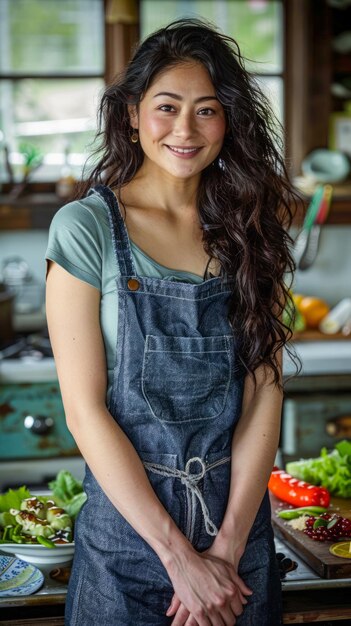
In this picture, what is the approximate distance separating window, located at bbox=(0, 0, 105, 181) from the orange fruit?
3.95 ft

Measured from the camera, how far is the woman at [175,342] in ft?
5.89

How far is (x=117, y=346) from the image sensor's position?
1838 millimetres

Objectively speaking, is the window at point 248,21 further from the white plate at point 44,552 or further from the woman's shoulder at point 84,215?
the white plate at point 44,552

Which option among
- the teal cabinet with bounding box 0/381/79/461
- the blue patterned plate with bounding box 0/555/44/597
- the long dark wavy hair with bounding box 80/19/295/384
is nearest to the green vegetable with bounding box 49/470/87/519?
the blue patterned plate with bounding box 0/555/44/597

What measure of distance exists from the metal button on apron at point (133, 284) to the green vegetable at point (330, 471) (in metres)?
0.90

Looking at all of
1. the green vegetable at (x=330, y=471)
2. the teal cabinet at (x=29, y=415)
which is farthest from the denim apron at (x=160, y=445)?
the teal cabinet at (x=29, y=415)

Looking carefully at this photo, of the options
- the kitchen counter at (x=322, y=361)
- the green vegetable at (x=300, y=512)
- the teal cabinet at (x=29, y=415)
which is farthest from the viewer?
the kitchen counter at (x=322, y=361)

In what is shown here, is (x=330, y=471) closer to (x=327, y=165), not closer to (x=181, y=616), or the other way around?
(x=181, y=616)

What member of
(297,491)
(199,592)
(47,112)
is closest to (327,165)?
(47,112)

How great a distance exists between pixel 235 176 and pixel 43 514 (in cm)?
88

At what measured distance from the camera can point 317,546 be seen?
2086 mm

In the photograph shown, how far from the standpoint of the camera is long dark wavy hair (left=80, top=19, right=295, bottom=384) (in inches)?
76.6

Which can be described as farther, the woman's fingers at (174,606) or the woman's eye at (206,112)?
the woman's eye at (206,112)

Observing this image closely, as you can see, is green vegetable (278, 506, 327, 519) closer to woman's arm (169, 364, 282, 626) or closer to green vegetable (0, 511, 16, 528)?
woman's arm (169, 364, 282, 626)
